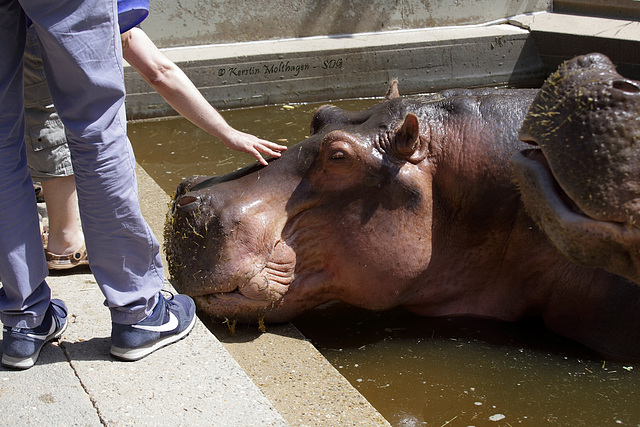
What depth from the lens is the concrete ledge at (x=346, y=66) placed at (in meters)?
7.91

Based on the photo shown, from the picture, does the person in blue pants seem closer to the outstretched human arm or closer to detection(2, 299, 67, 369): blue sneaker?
detection(2, 299, 67, 369): blue sneaker

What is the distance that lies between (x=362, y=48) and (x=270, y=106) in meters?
1.23

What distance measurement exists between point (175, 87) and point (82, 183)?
861 mm

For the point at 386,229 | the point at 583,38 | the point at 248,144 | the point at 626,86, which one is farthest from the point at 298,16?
the point at 626,86

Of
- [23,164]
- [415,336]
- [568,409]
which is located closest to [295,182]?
[415,336]

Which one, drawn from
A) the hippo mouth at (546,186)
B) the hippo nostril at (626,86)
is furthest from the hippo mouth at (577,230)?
the hippo nostril at (626,86)

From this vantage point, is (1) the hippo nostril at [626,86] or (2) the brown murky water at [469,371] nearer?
(1) the hippo nostril at [626,86]

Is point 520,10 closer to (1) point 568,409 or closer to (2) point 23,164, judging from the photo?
(1) point 568,409

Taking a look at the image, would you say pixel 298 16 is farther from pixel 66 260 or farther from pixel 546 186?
pixel 546 186

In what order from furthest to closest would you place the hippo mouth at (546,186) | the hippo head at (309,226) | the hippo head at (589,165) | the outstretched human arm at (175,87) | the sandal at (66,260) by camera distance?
the sandal at (66,260) < the hippo head at (309,226) < the outstretched human arm at (175,87) < the hippo mouth at (546,186) < the hippo head at (589,165)

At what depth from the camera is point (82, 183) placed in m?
2.48

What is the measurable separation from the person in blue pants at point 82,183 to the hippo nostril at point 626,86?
1.56 metres

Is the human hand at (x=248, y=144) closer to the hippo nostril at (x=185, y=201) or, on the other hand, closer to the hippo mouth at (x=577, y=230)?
the hippo nostril at (x=185, y=201)

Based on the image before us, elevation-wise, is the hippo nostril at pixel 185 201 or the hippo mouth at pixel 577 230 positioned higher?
the hippo mouth at pixel 577 230
